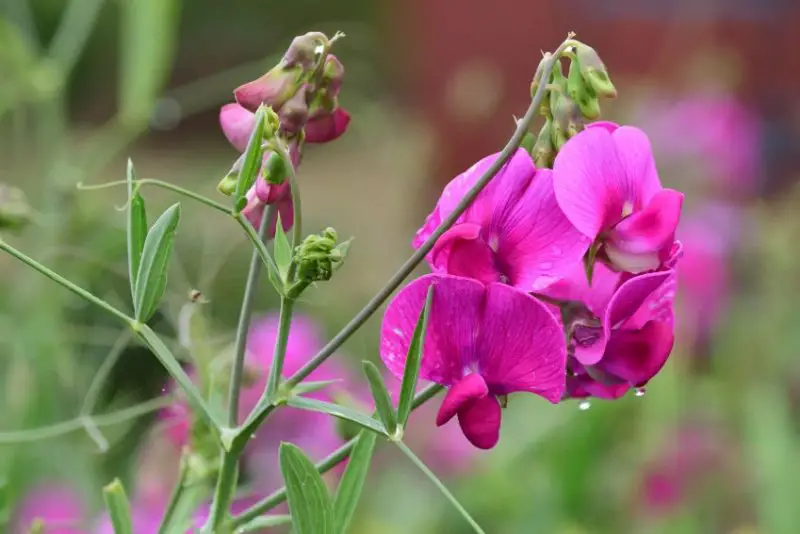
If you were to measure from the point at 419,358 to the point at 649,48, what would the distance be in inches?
116

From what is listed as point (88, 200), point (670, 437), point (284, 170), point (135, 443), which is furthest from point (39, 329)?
point (670, 437)

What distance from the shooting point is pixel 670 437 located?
1307 millimetres

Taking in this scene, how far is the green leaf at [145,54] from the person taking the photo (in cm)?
92

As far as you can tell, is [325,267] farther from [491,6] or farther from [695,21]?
[491,6]

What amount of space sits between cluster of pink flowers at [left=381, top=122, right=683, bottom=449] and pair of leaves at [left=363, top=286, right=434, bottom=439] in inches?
0.8

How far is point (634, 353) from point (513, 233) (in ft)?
0.23

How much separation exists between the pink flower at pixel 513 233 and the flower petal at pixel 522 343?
2 centimetres

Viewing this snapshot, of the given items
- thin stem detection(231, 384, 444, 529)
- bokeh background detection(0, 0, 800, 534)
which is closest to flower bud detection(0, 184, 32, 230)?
bokeh background detection(0, 0, 800, 534)

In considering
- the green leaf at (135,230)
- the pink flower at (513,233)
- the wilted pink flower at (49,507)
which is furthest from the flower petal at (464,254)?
the wilted pink flower at (49,507)

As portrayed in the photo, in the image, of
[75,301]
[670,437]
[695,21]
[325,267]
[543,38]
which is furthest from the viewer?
[543,38]

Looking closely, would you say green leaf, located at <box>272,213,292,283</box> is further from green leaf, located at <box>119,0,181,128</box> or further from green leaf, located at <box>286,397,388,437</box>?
green leaf, located at <box>119,0,181,128</box>

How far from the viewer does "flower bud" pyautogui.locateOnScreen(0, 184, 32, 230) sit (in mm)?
686

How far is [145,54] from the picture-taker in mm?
924

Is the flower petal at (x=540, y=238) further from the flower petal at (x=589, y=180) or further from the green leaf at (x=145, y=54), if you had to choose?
the green leaf at (x=145, y=54)
